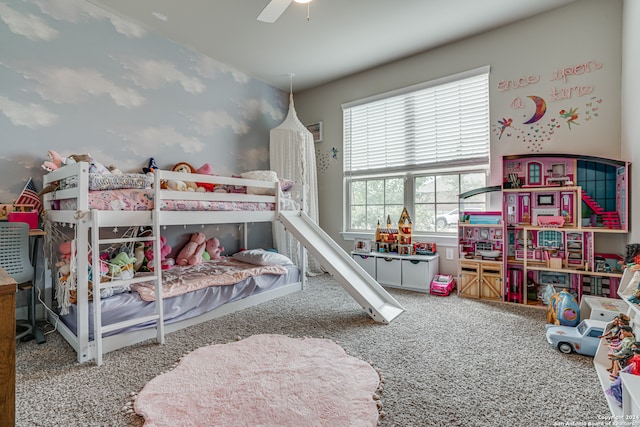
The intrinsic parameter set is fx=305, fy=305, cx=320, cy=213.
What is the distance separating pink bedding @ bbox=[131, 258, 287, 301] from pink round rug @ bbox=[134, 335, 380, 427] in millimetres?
657

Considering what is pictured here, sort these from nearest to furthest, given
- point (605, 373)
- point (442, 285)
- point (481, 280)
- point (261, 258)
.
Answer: point (605, 373), point (481, 280), point (442, 285), point (261, 258)

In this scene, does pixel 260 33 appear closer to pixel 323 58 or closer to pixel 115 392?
pixel 323 58

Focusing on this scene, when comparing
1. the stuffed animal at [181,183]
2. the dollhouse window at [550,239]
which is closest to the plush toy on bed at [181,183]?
the stuffed animal at [181,183]

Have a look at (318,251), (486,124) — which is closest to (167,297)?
(318,251)

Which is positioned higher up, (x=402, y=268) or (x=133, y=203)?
(x=133, y=203)

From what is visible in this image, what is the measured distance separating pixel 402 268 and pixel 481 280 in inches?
33.9

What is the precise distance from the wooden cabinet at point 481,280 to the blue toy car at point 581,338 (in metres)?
1.05

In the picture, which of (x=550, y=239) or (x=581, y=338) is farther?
(x=550, y=239)

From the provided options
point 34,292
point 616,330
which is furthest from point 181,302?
point 616,330

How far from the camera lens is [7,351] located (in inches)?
34.4

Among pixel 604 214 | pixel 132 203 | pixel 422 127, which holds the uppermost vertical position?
pixel 422 127

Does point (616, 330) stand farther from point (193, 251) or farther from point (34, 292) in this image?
point (34, 292)

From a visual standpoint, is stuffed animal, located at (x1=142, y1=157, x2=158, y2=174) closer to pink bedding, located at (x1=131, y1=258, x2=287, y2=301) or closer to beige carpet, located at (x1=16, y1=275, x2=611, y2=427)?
pink bedding, located at (x1=131, y1=258, x2=287, y2=301)

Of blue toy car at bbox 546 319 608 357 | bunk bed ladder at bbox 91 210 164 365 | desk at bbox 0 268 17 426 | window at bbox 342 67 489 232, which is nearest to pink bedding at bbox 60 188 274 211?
bunk bed ladder at bbox 91 210 164 365
